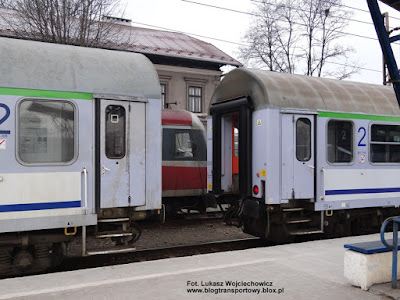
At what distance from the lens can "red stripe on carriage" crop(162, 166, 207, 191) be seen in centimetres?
1170

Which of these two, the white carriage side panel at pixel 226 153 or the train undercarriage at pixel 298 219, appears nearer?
the train undercarriage at pixel 298 219

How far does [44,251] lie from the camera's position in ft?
21.1

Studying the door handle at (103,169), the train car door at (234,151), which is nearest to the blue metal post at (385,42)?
the door handle at (103,169)

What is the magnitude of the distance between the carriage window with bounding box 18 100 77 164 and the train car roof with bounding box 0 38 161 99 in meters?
0.28

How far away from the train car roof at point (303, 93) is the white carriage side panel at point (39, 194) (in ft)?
13.0

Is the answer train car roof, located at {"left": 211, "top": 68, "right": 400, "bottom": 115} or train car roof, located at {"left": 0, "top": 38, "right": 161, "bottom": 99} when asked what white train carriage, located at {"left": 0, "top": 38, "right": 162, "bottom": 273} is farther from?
train car roof, located at {"left": 211, "top": 68, "right": 400, "bottom": 115}

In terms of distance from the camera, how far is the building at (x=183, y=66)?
26.0 metres

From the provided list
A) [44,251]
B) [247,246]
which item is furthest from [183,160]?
[44,251]

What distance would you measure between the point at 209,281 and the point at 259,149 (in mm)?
3656

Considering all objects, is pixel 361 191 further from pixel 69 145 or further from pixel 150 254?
pixel 69 145

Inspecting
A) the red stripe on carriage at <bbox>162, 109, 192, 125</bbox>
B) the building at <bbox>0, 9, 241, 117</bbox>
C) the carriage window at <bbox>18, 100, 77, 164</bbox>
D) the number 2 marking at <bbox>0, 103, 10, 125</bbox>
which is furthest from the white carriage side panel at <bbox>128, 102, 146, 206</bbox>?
the building at <bbox>0, 9, 241, 117</bbox>

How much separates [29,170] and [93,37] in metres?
9.17

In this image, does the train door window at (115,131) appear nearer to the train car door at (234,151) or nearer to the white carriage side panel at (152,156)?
the white carriage side panel at (152,156)

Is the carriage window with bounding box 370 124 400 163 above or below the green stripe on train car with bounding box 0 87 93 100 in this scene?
below
